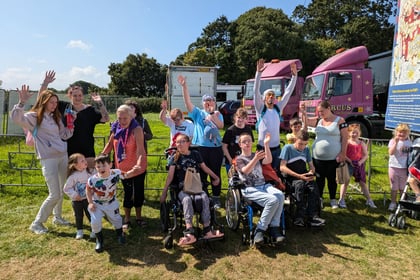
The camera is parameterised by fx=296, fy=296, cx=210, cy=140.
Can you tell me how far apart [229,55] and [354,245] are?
31.1 m

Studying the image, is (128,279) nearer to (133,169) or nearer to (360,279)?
(133,169)

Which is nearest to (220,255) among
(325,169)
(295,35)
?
(325,169)

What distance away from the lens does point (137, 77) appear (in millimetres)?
45625

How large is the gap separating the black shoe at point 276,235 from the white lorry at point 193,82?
11788mm

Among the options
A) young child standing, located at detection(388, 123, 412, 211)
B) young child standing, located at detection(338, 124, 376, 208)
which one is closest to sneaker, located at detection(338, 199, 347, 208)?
young child standing, located at detection(338, 124, 376, 208)

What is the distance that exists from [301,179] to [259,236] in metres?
1.04

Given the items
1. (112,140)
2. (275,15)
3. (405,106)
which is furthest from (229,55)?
(112,140)

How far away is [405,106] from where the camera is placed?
19.0 ft

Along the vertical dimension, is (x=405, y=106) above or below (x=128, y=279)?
above

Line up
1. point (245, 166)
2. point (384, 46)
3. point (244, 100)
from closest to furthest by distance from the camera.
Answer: point (245, 166)
point (244, 100)
point (384, 46)

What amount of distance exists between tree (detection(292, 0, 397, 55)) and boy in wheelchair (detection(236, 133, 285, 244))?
3039 centimetres

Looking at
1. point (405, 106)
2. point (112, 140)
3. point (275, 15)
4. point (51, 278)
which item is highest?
point (275, 15)

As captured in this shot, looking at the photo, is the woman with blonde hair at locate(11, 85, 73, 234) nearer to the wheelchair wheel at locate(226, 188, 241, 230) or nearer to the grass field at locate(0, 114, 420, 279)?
the grass field at locate(0, 114, 420, 279)

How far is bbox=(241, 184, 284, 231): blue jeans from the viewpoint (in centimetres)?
337
